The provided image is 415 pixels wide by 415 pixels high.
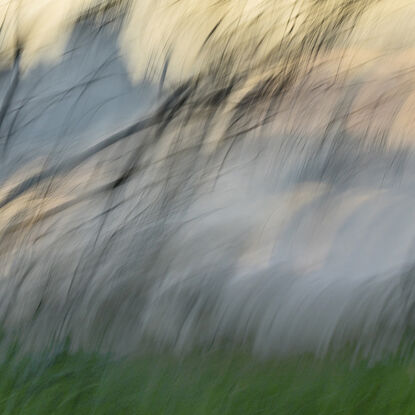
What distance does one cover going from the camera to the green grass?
206cm

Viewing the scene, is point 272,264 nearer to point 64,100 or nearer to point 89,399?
point 89,399

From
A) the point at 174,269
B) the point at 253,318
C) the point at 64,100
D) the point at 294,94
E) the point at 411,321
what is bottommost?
the point at 411,321

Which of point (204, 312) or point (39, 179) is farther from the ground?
point (39, 179)

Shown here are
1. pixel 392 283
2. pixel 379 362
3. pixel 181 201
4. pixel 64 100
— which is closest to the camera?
pixel 379 362

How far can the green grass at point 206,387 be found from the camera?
6.75ft

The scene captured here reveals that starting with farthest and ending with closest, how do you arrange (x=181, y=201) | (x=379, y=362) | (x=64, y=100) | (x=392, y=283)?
1. (x=64, y=100)
2. (x=181, y=201)
3. (x=392, y=283)
4. (x=379, y=362)

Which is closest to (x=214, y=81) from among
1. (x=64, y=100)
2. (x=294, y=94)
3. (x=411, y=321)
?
(x=294, y=94)

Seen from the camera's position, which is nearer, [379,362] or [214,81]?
[379,362]

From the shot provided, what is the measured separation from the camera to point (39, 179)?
103 inches

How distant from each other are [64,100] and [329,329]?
3.24 feet

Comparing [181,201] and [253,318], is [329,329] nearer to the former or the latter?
[253,318]

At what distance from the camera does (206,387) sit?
2139mm

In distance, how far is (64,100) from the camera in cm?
266

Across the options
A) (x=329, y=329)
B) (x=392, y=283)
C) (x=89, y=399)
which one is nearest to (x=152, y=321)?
(x=89, y=399)
